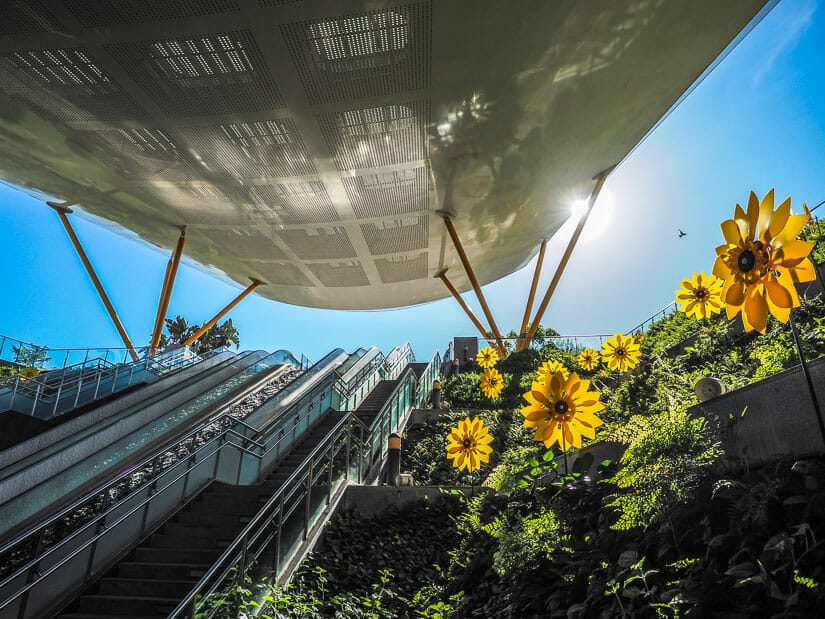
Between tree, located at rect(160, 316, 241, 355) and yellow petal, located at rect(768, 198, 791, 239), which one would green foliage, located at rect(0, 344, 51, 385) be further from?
tree, located at rect(160, 316, 241, 355)

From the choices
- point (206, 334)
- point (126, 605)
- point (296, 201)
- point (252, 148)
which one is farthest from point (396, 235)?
point (206, 334)

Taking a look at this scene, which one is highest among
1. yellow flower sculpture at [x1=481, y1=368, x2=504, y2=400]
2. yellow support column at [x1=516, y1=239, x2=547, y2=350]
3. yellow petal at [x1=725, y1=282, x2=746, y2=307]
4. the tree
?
the tree

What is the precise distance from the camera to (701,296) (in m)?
5.64

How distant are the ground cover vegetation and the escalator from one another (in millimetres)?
785

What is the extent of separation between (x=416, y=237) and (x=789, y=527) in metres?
15.5

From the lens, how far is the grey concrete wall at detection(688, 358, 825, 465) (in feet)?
9.02

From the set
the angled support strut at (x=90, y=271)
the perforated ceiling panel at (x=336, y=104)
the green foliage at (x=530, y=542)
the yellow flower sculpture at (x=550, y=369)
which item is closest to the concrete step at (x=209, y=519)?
the green foliage at (x=530, y=542)

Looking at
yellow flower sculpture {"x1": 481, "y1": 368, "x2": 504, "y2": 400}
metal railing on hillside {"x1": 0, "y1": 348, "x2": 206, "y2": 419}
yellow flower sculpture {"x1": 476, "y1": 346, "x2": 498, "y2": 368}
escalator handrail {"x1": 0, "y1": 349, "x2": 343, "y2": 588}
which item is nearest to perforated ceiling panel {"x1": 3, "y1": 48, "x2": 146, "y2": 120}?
metal railing on hillside {"x1": 0, "y1": 348, "x2": 206, "y2": 419}

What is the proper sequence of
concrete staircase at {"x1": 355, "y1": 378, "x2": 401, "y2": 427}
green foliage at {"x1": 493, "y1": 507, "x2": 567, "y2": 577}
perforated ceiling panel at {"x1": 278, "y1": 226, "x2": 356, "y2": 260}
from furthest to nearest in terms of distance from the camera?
perforated ceiling panel at {"x1": 278, "y1": 226, "x2": 356, "y2": 260}
concrete staircase at {"x1": 355, "y1": 378, "x2": 401, "y2": 427}
green foliage at {"x1": 493, "y1": 507, "x2": 567, "y2": 577}

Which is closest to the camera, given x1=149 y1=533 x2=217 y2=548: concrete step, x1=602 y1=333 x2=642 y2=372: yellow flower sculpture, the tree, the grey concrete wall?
the grey concrete wall

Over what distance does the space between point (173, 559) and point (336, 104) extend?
8.58 metres

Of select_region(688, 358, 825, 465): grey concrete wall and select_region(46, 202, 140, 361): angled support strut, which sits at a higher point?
select_region(46, 202, 140, 361): angled support strut

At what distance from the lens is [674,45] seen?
31.3 feet

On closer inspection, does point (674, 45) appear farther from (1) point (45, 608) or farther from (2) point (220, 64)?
(1) point (45, 608)
